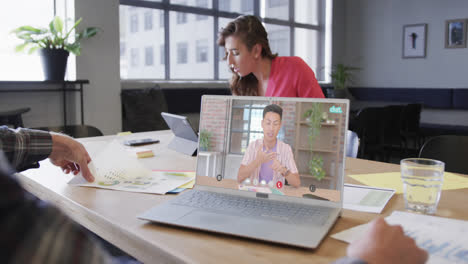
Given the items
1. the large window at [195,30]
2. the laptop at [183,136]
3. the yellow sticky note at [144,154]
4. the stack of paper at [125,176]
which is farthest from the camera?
the large window at [195,30]

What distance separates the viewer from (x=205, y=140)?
3.52 ft

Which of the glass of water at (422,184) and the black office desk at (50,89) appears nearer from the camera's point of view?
the glass of water at (422,184)

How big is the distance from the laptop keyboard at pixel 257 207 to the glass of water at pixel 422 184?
0.23 meters

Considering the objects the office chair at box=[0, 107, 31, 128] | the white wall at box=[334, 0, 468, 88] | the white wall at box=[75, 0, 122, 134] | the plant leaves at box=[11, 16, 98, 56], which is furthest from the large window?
the office chair at box=[0, 107, 31, 128]

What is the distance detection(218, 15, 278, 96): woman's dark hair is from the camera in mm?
2301

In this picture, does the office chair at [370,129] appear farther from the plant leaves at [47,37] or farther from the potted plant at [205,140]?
the potted plant at [205,140]

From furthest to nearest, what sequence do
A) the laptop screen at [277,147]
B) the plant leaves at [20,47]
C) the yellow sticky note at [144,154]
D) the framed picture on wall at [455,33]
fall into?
the framed picture on wall at [455,33]
the plant leaves at [20,47]
the yellow sticky note at [144,154]
the laptop screen at [277,147]

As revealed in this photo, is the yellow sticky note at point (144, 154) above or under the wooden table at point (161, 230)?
above

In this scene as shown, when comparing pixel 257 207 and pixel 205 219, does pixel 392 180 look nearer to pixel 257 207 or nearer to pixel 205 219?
pixel 257 207

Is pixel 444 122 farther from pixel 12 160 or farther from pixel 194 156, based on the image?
pixel 12 160

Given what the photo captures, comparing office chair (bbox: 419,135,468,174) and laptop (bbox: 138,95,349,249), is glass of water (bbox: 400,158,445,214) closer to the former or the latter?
laptop (bbox: 138,95,349,249)

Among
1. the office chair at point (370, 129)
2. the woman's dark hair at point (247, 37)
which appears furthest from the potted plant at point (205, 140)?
the office chair at point (370, 129)

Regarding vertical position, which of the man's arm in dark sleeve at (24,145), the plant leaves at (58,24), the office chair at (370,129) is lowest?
the office chair at (370,129)

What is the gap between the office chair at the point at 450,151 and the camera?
1685 mm
